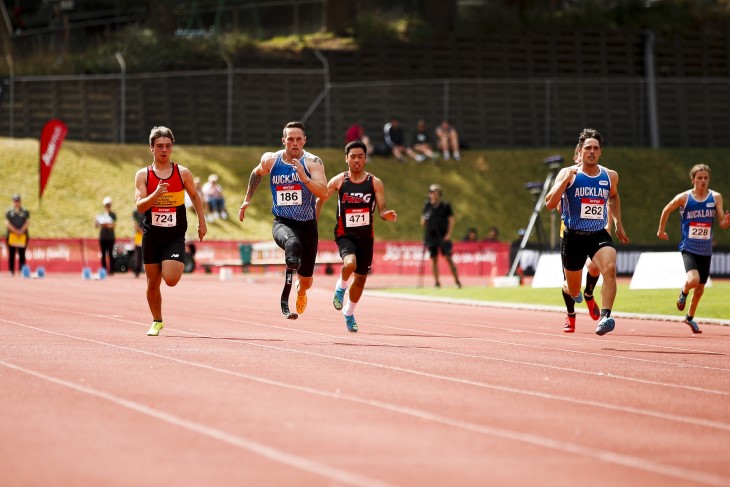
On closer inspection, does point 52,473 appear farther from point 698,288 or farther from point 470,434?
point 698,288

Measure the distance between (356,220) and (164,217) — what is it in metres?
2.88

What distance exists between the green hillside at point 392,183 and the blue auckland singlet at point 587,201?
2587 centimetres

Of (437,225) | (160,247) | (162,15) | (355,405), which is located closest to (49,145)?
(162,15)

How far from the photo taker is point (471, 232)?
39.4 m

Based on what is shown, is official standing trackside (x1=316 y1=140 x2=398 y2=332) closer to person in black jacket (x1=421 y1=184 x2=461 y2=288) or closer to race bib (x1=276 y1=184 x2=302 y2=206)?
race bib (x1=276 y1=184 x2=302 y2=206)

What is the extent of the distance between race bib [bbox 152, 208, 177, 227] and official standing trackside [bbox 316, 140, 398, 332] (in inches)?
93.0

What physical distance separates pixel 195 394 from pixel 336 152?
36.4m

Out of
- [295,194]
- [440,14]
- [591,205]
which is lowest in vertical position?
[591,205]

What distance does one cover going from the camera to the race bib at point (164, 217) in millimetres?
14164

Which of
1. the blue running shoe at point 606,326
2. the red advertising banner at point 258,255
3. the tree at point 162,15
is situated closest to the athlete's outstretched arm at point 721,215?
the blue running shoe at point 606,326

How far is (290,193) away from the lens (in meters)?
15.8

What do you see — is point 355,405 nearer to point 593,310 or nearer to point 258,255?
point 593,310

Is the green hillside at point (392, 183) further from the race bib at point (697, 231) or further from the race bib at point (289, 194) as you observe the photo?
the race bib at point (289, 194)

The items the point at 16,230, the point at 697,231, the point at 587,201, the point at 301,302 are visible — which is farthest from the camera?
the point at 16,230
